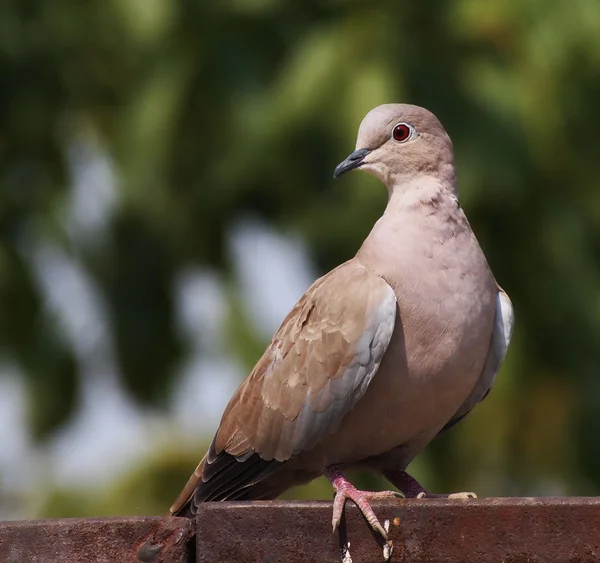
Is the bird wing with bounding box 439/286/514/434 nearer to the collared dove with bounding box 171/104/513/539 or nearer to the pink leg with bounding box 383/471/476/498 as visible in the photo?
the collared dove with bounding box 171/104/513/539

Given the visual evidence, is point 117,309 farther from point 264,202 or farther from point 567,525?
point 567,525

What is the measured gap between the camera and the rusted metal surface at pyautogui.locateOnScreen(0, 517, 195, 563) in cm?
360

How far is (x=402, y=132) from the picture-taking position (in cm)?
512

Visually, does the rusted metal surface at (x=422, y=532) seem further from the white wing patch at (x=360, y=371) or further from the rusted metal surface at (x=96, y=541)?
the white wing patch at (x=360, y=371)

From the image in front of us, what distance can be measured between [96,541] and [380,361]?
52.2 inches

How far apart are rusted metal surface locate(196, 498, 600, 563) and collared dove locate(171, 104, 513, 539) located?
2.59 ft

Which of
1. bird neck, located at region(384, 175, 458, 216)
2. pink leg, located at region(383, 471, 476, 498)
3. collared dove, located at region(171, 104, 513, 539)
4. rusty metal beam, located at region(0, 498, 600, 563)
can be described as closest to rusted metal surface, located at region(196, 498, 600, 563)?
rusty metal beam, located at region(0, 498, 600, 563)

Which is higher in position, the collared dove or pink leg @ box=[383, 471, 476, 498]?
the collared dove

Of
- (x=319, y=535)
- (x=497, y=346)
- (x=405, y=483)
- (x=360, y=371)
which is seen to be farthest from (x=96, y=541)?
(x=497, y=346)

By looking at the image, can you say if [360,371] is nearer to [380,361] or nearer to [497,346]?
[380,361]

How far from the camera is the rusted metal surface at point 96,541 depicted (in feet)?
11.8

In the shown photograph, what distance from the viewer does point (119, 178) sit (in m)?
9.89

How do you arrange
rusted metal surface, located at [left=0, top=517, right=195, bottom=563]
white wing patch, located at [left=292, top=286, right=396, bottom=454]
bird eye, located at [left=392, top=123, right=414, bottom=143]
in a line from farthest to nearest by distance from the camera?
bird eye, located at [left=392, top=123, right=414, bottom=143] → white wing patch, located at [left=292, top=286, right=396, bottom=454] → rusted metal surface, located at [left=0, top=517, right=195, bottom=563]

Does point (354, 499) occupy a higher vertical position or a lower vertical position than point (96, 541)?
lower
